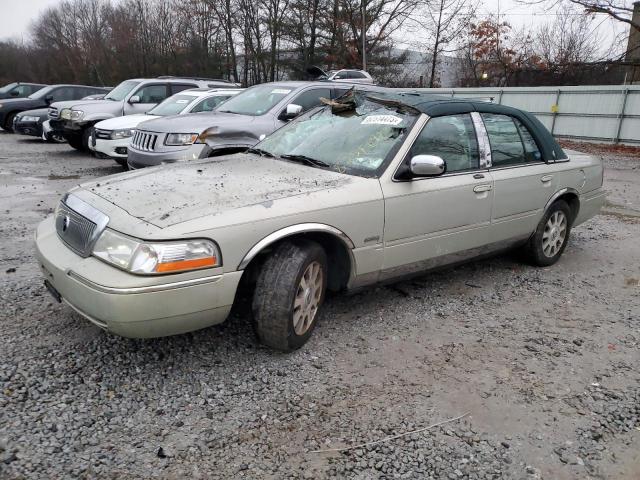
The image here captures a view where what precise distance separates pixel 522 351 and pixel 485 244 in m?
1.12

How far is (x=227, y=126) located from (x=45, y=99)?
1289cm

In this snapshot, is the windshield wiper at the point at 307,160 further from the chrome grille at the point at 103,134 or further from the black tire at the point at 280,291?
the chrome grille at the point at 103,134

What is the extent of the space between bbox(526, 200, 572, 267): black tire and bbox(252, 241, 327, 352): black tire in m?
2.69

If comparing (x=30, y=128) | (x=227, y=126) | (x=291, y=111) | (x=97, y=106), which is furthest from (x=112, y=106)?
(x=291, y=111)

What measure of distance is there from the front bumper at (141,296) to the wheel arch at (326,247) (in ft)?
0.69

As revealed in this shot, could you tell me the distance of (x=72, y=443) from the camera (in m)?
2.38

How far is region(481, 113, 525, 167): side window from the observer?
4.37 meters

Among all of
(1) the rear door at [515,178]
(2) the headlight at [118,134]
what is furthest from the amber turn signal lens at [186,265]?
(2) the headlight at [118,134]

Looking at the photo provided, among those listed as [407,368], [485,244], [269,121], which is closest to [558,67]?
[269,121]

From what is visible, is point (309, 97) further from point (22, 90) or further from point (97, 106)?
point (22, 90)

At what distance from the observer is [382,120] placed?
394cm

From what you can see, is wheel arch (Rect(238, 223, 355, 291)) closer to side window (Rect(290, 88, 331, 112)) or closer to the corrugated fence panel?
side window (Rect(290, 88, 331, 112))

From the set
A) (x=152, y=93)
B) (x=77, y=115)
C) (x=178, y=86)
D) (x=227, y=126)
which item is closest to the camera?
(x=227, y=126)

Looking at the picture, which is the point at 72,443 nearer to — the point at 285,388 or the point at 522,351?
the point at 285,388
